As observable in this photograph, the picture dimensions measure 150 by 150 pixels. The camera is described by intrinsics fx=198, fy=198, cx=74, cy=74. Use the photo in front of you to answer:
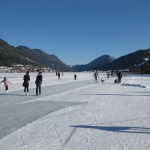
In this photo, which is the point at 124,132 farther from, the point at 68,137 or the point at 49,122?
the point at 49,122

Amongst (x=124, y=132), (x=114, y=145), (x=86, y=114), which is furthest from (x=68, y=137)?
(x=86, y=114)

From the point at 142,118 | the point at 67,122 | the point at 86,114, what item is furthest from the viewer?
the point at 86,114

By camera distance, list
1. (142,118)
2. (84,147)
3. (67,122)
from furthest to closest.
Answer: (142,118) < (67,122) < (84,147)

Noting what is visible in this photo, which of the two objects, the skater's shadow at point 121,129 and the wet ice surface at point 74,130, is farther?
the skater's shadow at point 121,129

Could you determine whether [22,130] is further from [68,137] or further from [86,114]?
[86,114]

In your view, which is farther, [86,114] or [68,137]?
[86,114]

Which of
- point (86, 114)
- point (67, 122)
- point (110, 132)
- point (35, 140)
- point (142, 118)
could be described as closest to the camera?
point (35, 140)

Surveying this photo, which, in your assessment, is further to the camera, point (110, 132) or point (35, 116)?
point (35, 116)

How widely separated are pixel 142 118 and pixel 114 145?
7.63ft

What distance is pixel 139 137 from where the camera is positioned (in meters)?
4.01

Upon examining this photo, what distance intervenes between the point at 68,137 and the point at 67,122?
3.60 feet

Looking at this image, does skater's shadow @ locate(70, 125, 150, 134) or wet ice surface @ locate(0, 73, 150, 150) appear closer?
wet ice surface @ locate(0, 73, 150, 150)

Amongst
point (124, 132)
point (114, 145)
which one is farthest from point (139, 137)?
point (114, 145)

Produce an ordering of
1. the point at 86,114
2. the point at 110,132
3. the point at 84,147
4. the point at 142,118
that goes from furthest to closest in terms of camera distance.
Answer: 1. the point at 86,114
2. the point at 142,118
3. the point at 110,132
4. the point at 84,147
